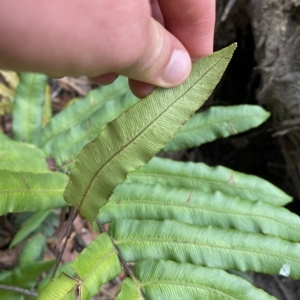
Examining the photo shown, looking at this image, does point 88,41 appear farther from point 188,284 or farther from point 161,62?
point 188,284

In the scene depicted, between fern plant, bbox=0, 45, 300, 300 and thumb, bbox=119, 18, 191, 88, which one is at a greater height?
thumb, bbox=119, 18, 191, 88

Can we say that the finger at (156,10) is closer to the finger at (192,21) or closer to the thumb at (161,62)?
the finger at (192,21)

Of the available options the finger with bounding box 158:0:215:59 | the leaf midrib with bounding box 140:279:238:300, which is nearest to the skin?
the finger with bounding box 158:0:215:59

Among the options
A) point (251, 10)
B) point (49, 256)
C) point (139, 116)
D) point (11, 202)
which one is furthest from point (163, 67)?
point (49, 256)

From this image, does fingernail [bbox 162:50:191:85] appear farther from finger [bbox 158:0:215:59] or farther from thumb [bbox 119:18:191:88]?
finger [bbox 158:0:215:59]

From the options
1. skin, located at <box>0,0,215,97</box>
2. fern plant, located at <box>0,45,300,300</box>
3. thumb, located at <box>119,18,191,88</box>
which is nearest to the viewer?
skin, located at <box>0,0,215,97</box>

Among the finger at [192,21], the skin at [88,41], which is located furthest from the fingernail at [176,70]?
the finger at [192,21]

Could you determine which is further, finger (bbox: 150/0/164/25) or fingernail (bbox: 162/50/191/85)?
finger (bbox: 150/0/164/25)

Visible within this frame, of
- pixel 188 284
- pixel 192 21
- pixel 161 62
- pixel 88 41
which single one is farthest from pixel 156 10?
pixel 188 284
